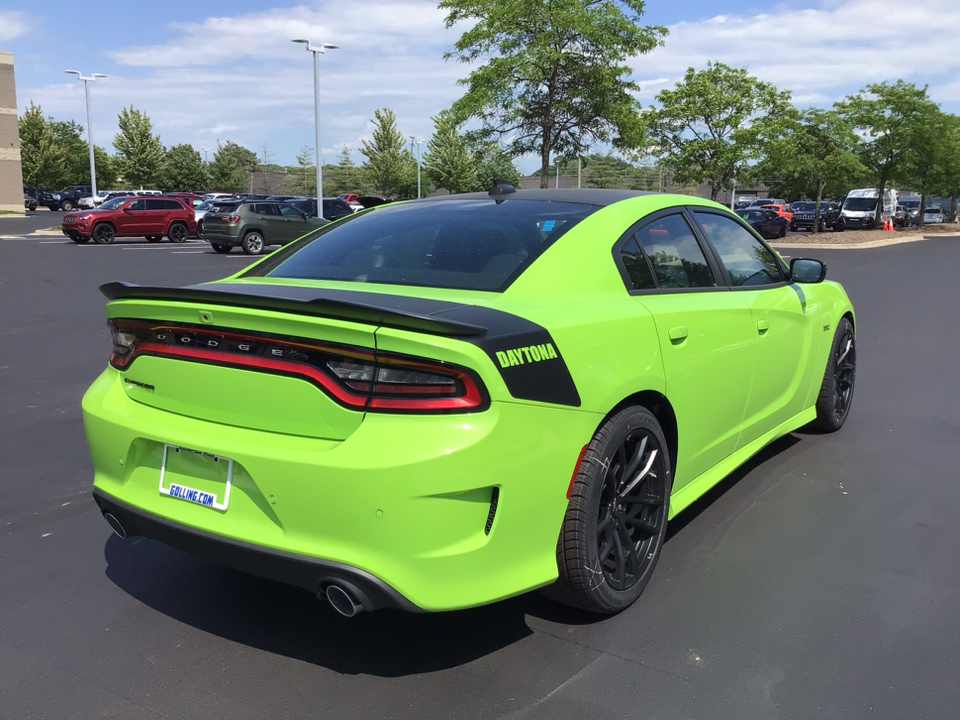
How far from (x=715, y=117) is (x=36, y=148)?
55819 millimetres

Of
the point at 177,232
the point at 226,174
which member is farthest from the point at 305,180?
the point at 177,232

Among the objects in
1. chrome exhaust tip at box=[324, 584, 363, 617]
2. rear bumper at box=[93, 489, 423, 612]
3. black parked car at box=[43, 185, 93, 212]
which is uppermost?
black parked car at box=[43, 185, 93, 212]

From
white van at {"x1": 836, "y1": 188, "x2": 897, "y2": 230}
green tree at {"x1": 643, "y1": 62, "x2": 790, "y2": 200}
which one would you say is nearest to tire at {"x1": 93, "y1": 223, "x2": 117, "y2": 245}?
green tree at {"x1": 643, "y1": 62, "x2": 790, "y2": 200}

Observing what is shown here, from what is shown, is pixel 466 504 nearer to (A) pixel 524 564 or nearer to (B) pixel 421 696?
(A) pixel 524 564

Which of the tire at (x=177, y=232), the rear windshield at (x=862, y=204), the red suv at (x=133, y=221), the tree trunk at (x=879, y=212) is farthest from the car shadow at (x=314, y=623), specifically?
the rear windshield at (x=862, y=204)

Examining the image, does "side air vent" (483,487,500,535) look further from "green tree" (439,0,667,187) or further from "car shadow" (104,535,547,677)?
"green tree" (439,0,667,187)

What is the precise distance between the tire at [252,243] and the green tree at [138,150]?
152 ft

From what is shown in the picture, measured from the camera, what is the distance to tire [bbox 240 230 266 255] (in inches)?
961

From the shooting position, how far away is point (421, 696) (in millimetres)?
2662

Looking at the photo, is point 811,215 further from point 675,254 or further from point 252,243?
point 675,254

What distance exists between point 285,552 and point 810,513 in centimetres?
279

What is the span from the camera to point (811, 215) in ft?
144

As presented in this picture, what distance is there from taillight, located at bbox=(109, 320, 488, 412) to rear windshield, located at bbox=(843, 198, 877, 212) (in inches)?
1849

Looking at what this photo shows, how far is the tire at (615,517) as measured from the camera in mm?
2848
